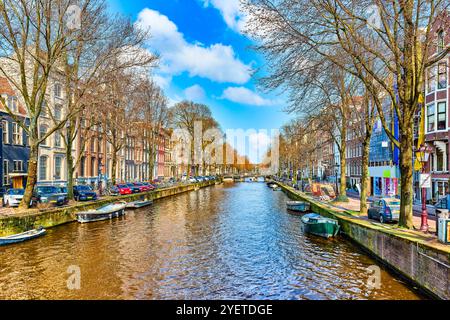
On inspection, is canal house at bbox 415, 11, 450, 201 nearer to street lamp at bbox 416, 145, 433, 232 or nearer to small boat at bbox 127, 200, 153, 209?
street lamp at bbox 416, 145, 433, 232

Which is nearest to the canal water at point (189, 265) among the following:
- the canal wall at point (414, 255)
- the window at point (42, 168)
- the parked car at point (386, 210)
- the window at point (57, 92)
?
the canal wall at point (414, 255)

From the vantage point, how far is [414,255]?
1250 cm

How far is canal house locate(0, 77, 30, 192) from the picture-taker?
120 feet

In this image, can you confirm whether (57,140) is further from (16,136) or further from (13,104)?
(13,104)

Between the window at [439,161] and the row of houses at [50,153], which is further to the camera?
the row of houses at [50,153]

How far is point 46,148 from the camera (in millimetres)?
44281

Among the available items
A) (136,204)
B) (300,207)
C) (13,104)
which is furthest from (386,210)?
(13,104)

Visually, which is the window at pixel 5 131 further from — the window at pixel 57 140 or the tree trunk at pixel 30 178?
the tree trunk at pixel 30 178

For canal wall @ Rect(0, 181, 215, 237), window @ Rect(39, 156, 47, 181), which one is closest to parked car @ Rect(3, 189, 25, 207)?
canal wall @ Rect(0, 181, 215, 237)

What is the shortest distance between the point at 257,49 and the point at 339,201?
2213cm

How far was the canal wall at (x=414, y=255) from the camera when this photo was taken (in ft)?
35.0

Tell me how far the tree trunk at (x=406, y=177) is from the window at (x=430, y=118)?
18.9 meters

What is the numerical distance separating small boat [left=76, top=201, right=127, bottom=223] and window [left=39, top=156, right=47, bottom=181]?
18.1m
